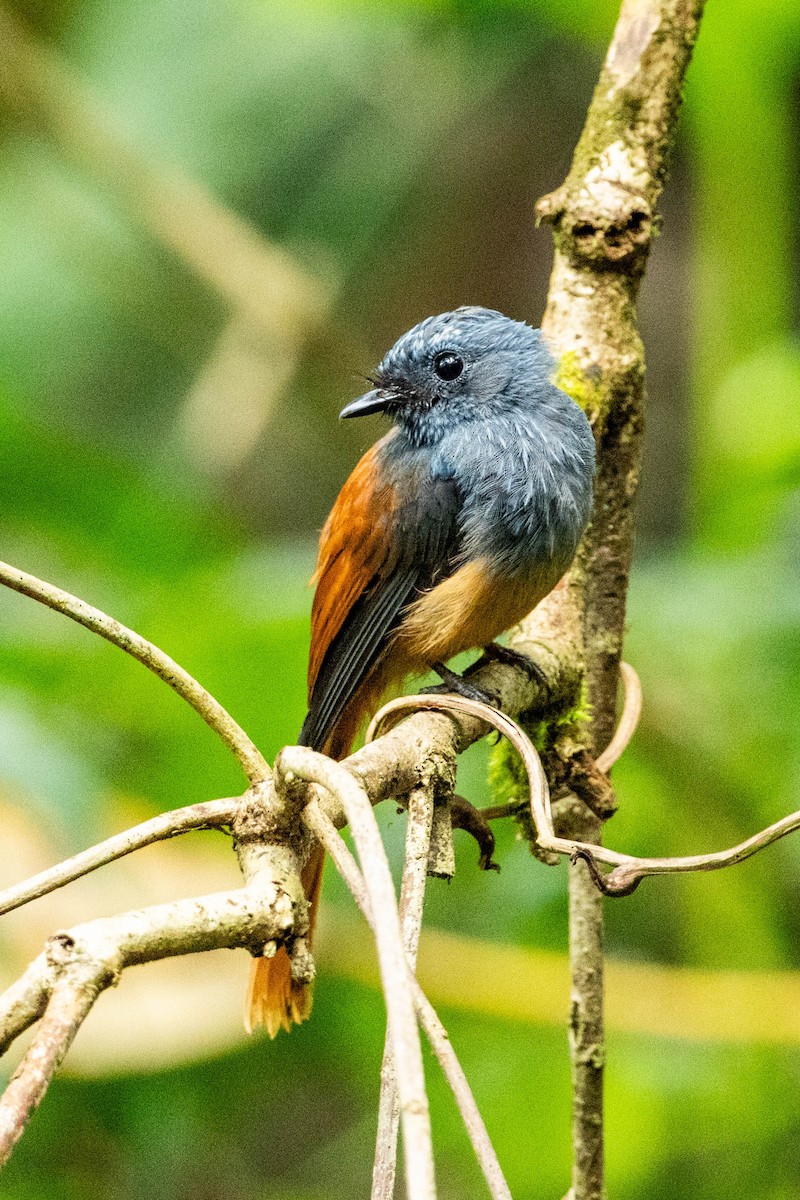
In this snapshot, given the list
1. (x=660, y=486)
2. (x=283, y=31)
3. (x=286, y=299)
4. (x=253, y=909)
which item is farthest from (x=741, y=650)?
(x=283, y=31)

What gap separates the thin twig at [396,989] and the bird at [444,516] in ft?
4.13

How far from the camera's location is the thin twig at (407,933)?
3.19 feet

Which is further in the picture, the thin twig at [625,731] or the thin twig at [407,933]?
the thin twig at [625,731]

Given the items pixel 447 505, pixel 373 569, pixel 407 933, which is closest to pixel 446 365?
pixel 447 505

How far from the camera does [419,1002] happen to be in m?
0.99

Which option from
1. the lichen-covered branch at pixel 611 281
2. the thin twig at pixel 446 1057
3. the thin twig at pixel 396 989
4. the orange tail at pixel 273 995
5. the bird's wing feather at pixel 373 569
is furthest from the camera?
the bird's wing feather at pixel 373 569

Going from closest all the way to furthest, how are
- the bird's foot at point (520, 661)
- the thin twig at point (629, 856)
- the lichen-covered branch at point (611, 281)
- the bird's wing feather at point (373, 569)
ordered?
the thin twig at point (629, 856) → the bird's foot at point (520, 661) → the lichen-covered branch at point (611, 281) → the bird's wing feather at point (373, 569)

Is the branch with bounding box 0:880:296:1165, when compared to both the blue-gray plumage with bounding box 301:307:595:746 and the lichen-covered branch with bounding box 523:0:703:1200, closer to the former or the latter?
the lichen-covered branch with bounding box 523:0:703:1200

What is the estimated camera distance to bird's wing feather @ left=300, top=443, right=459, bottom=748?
2.66 m

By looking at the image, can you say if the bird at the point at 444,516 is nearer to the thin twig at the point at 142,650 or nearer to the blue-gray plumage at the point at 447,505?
the blue-gray plumage at the point at 447,505

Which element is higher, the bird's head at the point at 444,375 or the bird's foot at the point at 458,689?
the bird's head at the point at 444,375

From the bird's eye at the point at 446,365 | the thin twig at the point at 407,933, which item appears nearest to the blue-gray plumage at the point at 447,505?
the bird's eye at the point at 446,365

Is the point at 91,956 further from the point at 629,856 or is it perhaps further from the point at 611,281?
the point at 611,281

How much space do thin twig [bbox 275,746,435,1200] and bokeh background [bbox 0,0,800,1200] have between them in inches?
70.6
